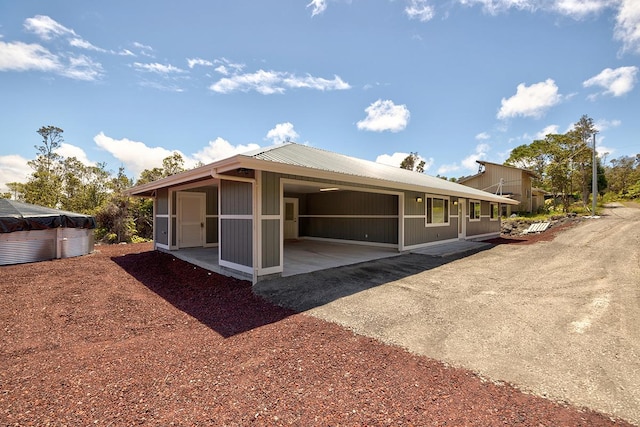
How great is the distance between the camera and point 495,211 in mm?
16266

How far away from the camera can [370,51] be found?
31.9 ft

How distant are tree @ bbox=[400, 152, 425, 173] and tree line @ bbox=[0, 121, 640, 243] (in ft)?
39.9

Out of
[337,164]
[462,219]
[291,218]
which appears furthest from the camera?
[291,218]

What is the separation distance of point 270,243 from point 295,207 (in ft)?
24.8

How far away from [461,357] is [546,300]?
295 centimetres

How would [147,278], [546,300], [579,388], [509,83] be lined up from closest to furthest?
[579,388] → [546,300] → [147,278] → [509,83]

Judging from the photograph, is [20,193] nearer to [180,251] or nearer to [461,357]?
[180,251]

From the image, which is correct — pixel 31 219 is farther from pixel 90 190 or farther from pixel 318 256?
pixel 90 190

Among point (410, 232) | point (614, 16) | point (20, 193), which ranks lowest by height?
point (410, 232)

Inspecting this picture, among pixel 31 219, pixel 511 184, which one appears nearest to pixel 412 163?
pixel 511 184

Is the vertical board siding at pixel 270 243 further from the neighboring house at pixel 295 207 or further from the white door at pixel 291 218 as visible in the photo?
the white door at pixel 291 218

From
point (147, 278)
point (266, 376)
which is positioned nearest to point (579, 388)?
point (266, 376)

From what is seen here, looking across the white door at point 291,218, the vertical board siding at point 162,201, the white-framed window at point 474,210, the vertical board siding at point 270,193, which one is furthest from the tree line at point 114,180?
the white-framed window at point 474,210

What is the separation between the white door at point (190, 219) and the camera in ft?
31.1
